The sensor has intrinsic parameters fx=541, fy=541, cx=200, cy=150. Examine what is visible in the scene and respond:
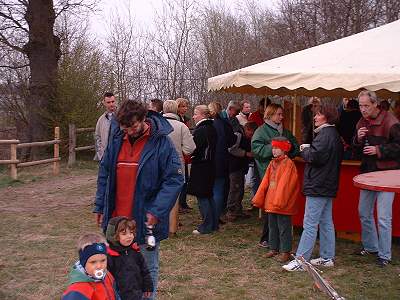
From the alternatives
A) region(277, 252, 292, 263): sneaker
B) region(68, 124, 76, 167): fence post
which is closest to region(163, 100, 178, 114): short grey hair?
region(277, 252, 292, 263): sneaker

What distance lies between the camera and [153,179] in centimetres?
369

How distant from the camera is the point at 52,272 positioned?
18.2 ft

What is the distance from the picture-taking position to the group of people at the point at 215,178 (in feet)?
11.3

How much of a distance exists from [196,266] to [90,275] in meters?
2.89

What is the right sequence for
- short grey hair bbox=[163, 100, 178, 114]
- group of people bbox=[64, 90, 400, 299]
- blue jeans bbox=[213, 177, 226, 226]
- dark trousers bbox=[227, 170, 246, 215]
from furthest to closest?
dark trousers bbox=[227, 170, 246, 215] < blue jeans bbox=[213, 177, 226, 226] < short grey hair bbox=[163, 100, 178, 114] < group of people bbox=[64, 90, 400, 299]

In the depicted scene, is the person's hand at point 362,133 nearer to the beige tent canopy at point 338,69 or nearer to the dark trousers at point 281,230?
the beige tent canopy at point 338,69

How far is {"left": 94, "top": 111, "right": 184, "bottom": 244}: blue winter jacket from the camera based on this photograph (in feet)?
12.0

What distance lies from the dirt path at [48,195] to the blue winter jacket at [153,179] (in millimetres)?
5540

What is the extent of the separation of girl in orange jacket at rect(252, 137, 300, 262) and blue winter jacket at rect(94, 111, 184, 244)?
7.14ft

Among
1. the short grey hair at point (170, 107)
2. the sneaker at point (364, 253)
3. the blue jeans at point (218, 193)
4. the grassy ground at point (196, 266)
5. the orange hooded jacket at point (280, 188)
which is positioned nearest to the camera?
the grassy ground at point (196, 266)

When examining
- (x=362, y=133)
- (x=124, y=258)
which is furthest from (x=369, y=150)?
(x=124, y=258)

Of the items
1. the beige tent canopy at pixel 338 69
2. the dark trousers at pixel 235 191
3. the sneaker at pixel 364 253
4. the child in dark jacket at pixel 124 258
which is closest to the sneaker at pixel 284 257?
the sneaker at pixel 364 253

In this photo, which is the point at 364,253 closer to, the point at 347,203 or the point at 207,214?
the point at 347,203

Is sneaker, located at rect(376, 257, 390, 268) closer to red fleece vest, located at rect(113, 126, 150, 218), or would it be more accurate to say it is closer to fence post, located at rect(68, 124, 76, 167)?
red fleece vest, located at rect(113, 126, 150, 218)
